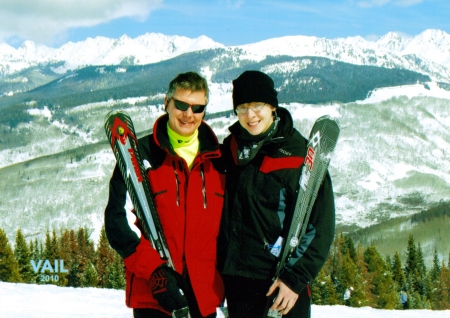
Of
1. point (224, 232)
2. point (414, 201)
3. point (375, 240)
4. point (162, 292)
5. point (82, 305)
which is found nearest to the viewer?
point (162, 292)

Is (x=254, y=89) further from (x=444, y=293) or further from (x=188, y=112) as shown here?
(x=444, y=293)

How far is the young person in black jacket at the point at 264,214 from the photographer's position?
12.6 ft

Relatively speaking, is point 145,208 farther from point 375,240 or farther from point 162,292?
point 375,240

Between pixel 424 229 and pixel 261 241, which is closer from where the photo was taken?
pixel 261 241

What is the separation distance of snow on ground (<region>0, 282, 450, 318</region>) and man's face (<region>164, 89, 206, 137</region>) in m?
7.03

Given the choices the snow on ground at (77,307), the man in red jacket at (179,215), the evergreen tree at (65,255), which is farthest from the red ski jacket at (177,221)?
the evergreen tree at (65,255)

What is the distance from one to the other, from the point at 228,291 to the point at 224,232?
1.59 ft

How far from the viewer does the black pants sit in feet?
13.0

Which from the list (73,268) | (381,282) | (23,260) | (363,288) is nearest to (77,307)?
(23,260)

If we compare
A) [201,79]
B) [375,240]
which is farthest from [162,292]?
[375,240]

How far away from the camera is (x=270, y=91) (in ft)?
13.2

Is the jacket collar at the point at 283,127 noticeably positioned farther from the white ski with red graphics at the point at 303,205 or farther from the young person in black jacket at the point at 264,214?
the white ski with red graphics at the point at 303,205

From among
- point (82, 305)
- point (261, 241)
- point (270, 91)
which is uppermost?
point (270, 91)

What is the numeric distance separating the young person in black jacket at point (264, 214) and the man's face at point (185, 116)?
1.12 ft
